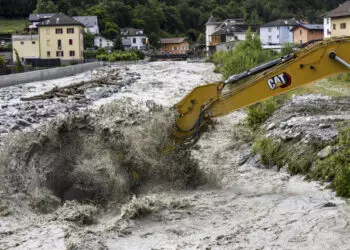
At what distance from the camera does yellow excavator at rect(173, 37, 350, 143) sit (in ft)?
32.4

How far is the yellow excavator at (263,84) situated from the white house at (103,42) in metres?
92.3

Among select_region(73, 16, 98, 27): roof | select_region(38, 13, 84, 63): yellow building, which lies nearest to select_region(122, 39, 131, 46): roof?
select_region(73, 16, 98, 27): roof

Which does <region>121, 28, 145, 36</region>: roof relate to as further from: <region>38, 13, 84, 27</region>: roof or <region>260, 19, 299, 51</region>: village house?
<region>38, 13, 84, 27</region>: roof

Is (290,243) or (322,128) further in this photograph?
(322,128)

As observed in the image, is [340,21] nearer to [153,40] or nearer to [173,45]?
[173,45]

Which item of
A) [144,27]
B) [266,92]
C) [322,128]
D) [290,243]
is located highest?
[144,27]

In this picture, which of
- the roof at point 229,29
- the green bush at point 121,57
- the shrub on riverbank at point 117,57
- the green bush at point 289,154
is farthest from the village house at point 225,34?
the green bush at point 289,154

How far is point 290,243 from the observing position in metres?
7.41

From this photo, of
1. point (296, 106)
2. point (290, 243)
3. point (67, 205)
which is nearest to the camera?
point (290, 243)

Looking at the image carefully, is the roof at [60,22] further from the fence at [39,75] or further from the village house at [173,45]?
the village house at [173,45]

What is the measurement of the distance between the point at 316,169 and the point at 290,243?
340 centimetres

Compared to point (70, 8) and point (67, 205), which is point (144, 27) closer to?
point (70, 8)

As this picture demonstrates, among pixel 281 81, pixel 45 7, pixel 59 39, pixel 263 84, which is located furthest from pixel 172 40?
pixel 281 81

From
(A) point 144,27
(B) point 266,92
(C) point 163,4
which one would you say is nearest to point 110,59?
(A) point 144,27
